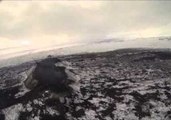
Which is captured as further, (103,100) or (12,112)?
(103,100)

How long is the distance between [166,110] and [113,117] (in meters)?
6.22

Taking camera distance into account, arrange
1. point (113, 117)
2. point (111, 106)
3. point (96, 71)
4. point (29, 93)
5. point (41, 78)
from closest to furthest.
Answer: point (113, 117) < point (111, 106) < point (29, 93) < point (41, 78) < point (96, 71)

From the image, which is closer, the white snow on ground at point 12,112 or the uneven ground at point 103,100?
the uneven ground at point 103,100

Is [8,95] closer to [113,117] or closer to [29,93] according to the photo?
[29,93]

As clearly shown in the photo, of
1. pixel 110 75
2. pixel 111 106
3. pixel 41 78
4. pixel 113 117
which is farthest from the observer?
pixel 110 75

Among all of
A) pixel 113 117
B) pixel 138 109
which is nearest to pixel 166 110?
pixel 138 109

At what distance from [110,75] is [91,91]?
10.5 meters

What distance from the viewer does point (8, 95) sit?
1906 inches

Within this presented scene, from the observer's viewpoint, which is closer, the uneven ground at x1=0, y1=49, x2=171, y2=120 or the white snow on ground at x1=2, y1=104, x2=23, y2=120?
the uneven ground at x1=0, y1=49, x2=171, y2=120

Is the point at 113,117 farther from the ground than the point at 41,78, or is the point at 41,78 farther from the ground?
the point at 41,78

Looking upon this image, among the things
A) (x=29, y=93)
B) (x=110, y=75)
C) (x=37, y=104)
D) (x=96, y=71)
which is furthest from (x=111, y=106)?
(x=96, y=71)

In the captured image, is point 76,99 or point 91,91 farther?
point 91,91

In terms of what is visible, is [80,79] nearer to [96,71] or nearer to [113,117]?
[96,71]

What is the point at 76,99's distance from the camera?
4253cm
